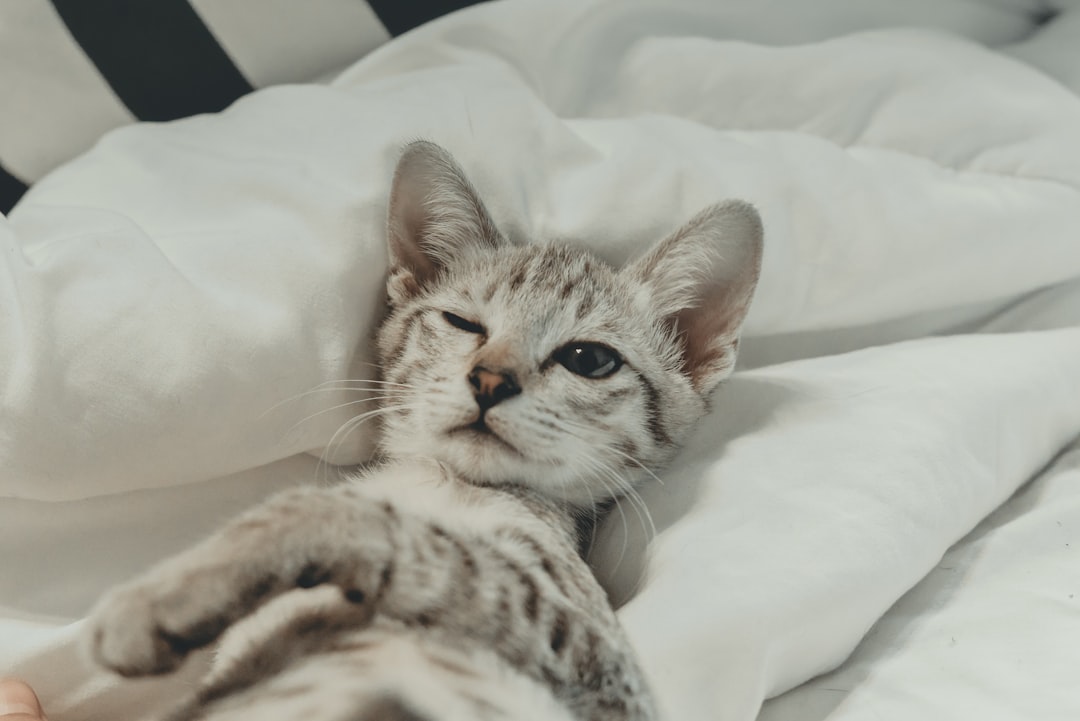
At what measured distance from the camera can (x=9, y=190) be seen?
4.15 ft

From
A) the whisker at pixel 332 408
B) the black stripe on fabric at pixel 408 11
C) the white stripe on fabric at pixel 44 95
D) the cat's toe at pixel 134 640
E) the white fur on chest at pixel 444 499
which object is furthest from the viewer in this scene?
the black stripe on fabric at pixel 408 11

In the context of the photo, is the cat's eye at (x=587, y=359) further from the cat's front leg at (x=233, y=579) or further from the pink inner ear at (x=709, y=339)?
the cat's front leg at (x=233, y=579)

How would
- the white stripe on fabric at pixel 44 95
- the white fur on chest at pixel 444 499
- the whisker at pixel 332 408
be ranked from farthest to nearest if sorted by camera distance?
the white stripe on fabric at pixel 44 95 → the whisker at pixel 332 408 → the white fur on chest at pixel 444 499

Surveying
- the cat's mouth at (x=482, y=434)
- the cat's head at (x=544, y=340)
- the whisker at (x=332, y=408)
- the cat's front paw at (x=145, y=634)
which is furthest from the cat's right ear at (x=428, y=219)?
the cat's front paw at (x=145, y=634)

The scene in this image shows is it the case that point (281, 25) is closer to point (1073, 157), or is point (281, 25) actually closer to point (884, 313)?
point (884, 313)

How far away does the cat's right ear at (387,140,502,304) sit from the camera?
1.09 meters

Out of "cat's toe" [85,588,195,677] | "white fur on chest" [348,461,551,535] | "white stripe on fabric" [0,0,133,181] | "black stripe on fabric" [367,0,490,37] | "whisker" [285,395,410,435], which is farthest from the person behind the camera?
"black stripe on fabric" [367,0,490,37]

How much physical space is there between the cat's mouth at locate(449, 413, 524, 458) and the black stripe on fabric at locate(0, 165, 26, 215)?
2.57 ft

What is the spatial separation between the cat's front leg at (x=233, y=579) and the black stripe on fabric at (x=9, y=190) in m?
0.74

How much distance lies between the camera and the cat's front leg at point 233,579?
744mm

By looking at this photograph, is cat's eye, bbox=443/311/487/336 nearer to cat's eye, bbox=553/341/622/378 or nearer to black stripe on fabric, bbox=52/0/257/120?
cat's eye, bbox=553/341/622/378

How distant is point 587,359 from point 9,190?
0.88 meters

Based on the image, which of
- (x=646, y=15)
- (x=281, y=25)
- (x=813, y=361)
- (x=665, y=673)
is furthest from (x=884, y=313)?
(x=281, y=25)

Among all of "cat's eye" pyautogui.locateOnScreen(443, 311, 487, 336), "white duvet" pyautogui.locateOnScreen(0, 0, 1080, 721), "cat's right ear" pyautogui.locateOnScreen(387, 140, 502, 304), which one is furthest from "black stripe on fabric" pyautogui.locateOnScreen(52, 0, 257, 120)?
"cat's eye" pyautogui.locateOnScreen(443, 311, 487, 336)
